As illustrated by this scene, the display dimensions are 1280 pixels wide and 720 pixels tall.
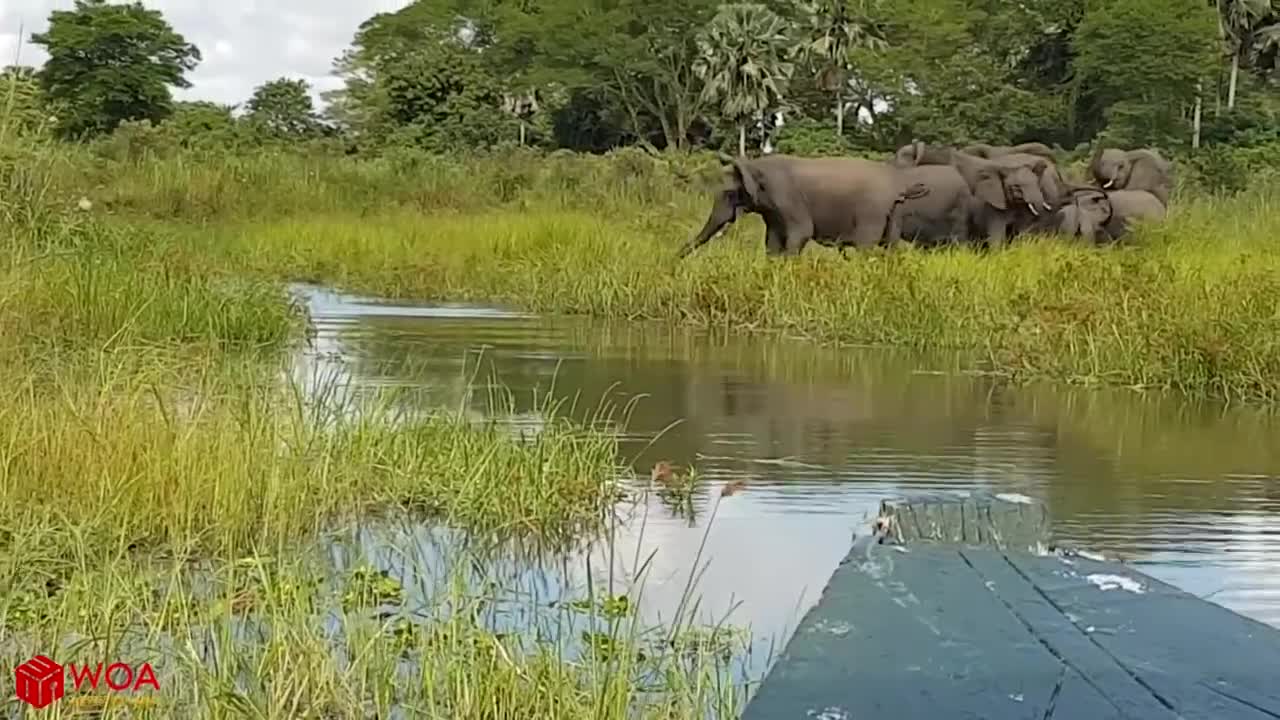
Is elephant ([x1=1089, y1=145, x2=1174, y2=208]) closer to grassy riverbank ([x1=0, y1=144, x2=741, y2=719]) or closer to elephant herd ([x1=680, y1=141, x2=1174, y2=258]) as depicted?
elephant herd ([x1=680, y1=141, x2=1174, y2=258])

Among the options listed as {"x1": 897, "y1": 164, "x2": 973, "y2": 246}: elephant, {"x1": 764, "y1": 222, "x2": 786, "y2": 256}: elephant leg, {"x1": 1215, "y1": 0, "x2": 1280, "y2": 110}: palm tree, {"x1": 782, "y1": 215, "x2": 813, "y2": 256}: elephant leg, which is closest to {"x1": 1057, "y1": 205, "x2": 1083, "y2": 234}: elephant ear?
{"x1": 897, "y1": 164, "x2": 973, "y2": 246}: elephant

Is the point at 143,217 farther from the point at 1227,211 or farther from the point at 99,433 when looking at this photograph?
the point at 99,433

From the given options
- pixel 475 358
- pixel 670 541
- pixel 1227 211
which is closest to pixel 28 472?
pixel 670 541

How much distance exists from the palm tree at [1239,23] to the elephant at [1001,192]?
909 inches

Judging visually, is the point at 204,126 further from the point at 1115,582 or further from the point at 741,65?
the point at 1115,582

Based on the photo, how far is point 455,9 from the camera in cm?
5075

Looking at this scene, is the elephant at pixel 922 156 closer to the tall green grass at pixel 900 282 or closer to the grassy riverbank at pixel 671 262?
the tall green grass at pixel 900 282

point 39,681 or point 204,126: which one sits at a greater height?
point 204,126

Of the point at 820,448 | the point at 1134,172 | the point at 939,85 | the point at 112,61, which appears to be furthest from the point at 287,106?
the point at 820,448

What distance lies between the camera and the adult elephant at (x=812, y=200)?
15.0m

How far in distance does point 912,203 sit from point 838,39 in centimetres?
3018

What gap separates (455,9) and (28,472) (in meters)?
47.8

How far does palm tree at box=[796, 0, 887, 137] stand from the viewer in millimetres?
44875

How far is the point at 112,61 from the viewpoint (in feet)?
128
